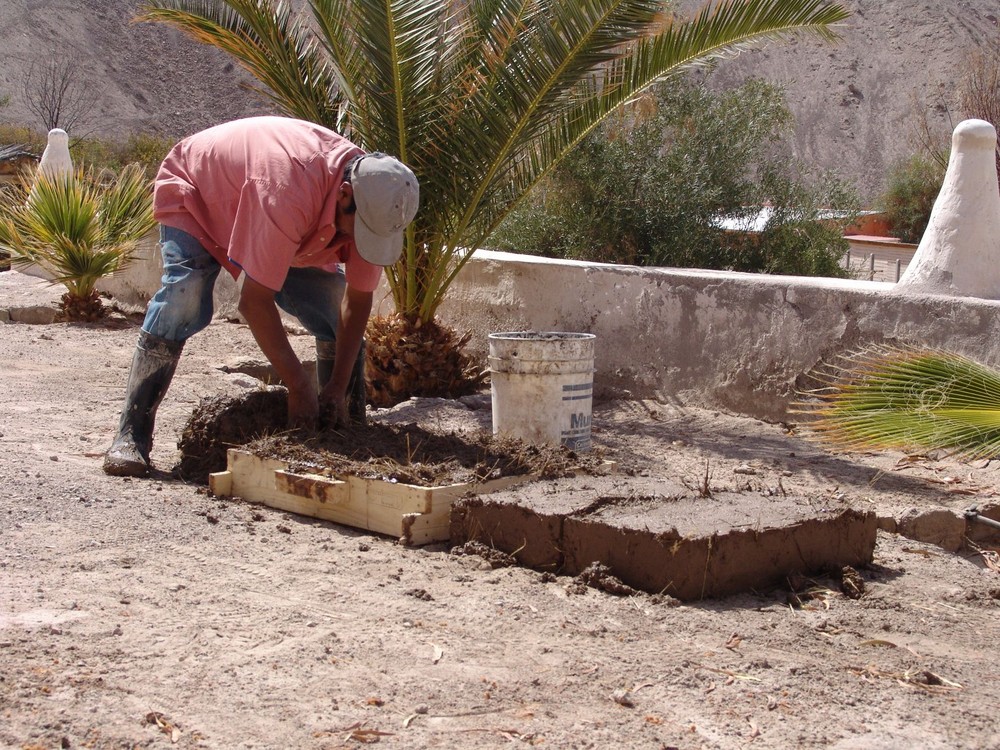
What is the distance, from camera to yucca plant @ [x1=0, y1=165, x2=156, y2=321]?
9578 mm

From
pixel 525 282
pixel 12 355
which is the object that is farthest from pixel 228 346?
pixel 525 282

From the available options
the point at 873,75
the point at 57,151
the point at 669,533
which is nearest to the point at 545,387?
the point at 669,533

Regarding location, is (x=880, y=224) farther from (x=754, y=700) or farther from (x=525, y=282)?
(x=754, y=700)

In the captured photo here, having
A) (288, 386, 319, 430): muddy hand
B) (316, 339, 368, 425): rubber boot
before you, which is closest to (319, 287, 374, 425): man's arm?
(288, 386, 319, 430): muddy hand

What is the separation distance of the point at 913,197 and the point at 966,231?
23178mm

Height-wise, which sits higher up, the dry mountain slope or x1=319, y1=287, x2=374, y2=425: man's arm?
the dry mountain slope

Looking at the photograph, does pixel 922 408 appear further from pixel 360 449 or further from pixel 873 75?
pixel 873 75

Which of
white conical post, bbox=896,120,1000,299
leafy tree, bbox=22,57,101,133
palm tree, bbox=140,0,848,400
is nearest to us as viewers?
white conical post, bbox=896,120,1000,299

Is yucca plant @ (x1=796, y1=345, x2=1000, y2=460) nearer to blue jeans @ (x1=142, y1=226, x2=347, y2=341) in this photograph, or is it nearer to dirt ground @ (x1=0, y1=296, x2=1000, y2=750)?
dirt ground @ (x1=0, y1=296, x2=1000, y2=750)

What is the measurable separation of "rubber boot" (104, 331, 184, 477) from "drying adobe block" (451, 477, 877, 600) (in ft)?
4.62

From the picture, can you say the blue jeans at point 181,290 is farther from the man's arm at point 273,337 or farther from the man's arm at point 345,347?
the man's arm at point 345,347

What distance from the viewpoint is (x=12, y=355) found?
25.2 feet

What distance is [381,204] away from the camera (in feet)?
12.6

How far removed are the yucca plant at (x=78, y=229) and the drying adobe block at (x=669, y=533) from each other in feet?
23.2
